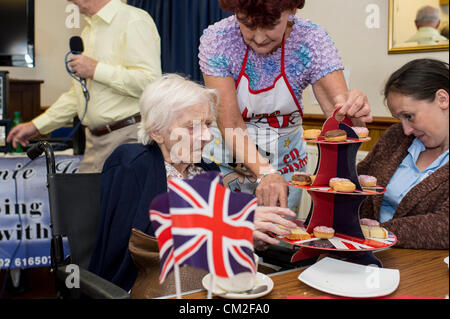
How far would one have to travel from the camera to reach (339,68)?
5.01 ft

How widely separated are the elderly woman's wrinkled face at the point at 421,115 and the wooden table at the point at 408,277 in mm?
274

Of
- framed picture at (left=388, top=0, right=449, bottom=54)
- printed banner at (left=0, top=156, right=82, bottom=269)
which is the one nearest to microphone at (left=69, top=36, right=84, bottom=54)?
printed banner at (left=0, top=156, right=82, bottom=269)

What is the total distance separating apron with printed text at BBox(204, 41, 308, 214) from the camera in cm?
158

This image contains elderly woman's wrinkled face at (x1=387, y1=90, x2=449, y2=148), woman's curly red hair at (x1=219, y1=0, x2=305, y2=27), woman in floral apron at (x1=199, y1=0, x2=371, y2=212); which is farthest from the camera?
woman in floral apron at (x1=199, y1=0, x2=371, y2=212)

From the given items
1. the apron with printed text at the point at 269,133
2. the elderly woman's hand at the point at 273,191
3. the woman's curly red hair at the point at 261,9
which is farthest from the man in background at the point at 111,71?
the elderly woman's hand at the point at 273,191

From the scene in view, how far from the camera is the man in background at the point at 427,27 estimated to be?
237cm

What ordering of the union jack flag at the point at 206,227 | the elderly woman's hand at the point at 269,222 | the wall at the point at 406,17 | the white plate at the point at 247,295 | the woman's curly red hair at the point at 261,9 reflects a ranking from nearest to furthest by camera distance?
1. the union jack flag at the point at 206,227
2. the white plate at the point at 247,295
3. the elderly woman's hand at the point at 269,222
4. the woman's curly red hair at the point at 261,9
5. the wall at the point at 406,17

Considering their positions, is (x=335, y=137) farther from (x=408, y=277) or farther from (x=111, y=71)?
(x=111, y=71)

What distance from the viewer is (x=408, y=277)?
0.98 meters

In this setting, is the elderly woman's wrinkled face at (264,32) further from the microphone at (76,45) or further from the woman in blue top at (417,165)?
the microphone at (76,45)

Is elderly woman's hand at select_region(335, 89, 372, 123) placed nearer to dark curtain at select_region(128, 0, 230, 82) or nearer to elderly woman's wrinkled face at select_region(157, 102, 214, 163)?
elderly woman's wrinkled face at select_region(157, 102, 214, 163)

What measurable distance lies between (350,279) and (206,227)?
40cm

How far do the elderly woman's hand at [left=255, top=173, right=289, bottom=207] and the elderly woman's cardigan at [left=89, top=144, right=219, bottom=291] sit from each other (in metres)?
0.27
